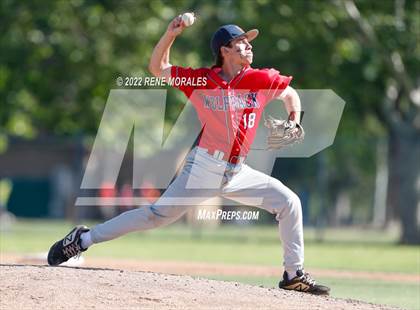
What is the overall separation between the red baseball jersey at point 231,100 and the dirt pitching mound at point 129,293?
49.8 inches

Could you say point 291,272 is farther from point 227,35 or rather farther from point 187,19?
point 187,19

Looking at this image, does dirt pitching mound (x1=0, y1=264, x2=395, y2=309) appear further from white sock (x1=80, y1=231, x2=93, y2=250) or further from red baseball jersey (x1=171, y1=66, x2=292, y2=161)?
red baseball jersey (x1=171, y1=66, x2=292, y2=161)

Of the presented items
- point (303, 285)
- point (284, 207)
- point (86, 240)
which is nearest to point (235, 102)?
point (284, 207)

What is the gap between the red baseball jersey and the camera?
917 centimetres

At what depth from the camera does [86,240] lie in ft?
31.4

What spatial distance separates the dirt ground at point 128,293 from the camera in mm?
8094

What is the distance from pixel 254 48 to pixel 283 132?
68.4 feet

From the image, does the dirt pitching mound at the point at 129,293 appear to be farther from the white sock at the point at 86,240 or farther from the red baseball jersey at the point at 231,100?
the red baseball jersey at the point at 231,100

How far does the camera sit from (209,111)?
364 inches

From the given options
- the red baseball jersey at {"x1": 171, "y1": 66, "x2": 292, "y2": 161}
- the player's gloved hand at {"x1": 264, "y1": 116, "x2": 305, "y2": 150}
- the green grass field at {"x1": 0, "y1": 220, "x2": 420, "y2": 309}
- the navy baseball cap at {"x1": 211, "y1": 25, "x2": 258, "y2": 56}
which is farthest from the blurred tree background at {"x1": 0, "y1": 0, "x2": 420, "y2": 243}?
the red baseball jersey at {"x1": 171, "y1": 66, "x2": 292, "y2": 161}

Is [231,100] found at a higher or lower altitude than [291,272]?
higher

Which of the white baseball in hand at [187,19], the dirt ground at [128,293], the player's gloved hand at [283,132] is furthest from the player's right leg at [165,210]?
the white baseball in hand at [187,19]

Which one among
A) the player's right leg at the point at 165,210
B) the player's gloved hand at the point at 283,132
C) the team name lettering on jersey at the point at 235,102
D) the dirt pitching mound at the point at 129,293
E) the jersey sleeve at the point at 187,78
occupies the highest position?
the jersey sleeve at the point at 187,78

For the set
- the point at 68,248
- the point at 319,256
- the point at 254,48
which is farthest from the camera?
the point at 254,48
